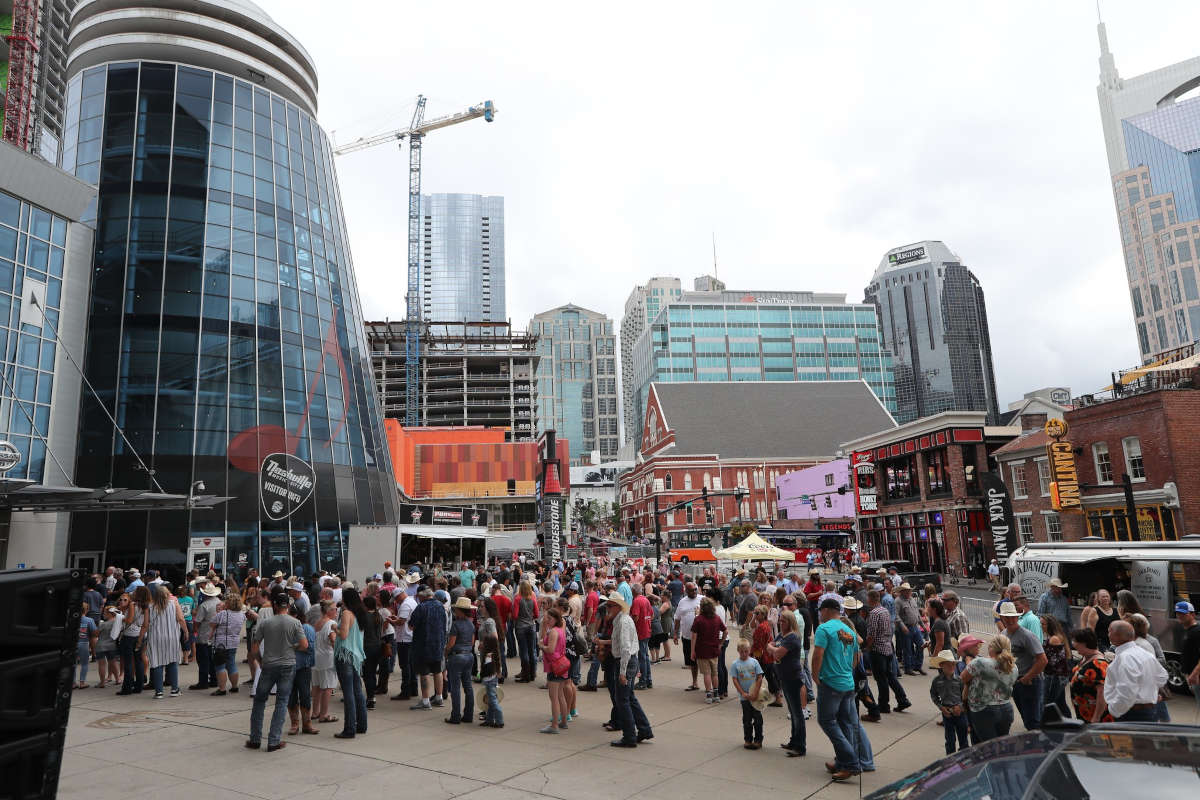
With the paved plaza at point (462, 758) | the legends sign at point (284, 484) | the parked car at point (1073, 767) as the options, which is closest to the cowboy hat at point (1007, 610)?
the paved plaza at point (462, 758)

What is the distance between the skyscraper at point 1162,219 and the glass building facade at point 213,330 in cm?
17143

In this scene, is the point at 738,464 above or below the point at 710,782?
above

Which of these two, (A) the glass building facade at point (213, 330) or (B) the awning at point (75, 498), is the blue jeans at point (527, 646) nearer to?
(B) the awning at point (75, 498)

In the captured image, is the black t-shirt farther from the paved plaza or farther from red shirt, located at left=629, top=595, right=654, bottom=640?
red shirt, located at left=629, top=595, right=654, bottom=640

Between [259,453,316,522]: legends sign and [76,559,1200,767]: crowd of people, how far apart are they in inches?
631

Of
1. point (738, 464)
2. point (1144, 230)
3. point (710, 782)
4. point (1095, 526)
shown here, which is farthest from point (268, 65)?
point (1144, 230)

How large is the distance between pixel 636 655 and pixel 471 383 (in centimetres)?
11925

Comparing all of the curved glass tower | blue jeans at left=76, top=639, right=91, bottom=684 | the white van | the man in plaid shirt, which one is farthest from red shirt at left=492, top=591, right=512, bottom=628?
the curved glass tower

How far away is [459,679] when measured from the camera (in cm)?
1052

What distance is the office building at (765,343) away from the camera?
5079 inches

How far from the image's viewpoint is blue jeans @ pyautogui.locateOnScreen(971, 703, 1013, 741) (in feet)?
24.1

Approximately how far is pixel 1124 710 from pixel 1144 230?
20957cm

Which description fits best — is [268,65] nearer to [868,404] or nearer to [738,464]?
[738,464]

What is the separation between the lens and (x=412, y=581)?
1515 centimetres
